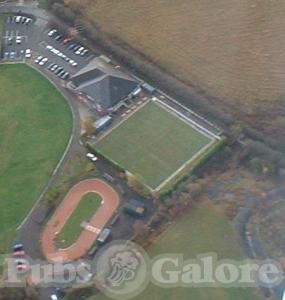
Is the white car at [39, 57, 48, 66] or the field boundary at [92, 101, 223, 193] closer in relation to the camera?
the field boundary at [92, 101, 223, 193]

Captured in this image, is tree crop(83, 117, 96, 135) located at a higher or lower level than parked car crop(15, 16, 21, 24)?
lower

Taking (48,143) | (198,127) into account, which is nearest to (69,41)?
(48,143)

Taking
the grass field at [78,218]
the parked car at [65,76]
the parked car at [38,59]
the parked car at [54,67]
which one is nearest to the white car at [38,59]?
the parked car at [38,59]

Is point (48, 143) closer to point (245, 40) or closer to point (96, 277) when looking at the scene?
point (96, 277)

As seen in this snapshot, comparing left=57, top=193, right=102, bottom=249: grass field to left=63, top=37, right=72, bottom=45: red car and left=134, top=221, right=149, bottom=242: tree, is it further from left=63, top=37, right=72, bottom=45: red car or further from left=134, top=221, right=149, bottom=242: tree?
left=63, top=37, right=72, bottom=45: red car

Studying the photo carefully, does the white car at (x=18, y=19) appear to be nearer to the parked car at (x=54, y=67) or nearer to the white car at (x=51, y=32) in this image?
the white car at (x=51, y=32)

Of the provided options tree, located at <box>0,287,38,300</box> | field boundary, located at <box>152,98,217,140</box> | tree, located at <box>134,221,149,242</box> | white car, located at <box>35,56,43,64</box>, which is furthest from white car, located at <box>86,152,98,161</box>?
white car, located at <box>35,56,43,64</box>

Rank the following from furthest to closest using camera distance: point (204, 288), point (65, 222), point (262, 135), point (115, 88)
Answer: point (115, 88), point (262, 135), point (65, 222), point (204, 288)
